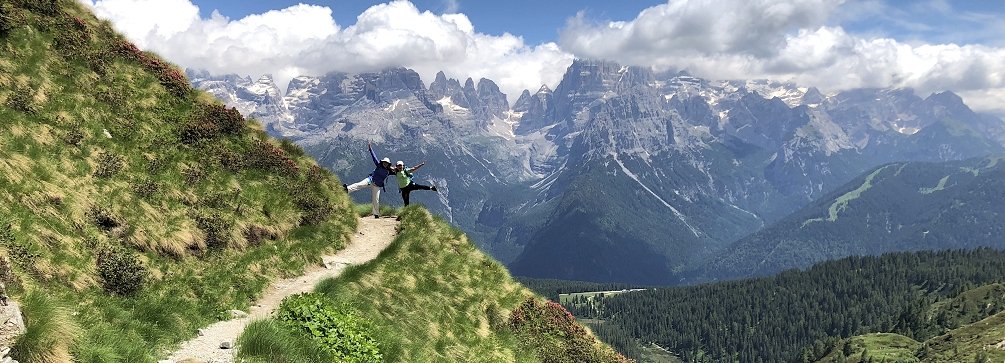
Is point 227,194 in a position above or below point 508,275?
above

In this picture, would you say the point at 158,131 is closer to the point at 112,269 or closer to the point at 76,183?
the point at 76,183

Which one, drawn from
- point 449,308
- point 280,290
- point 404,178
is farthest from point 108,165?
point 404,178

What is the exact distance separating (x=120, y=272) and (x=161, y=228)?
3747 millimetres

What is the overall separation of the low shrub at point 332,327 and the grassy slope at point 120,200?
8.16 ft

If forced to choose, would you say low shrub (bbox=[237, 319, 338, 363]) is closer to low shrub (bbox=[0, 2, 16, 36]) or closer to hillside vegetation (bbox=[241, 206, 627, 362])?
hillside vegetation (bbox=[241, 206, 627, 362])

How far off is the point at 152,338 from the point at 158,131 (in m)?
14.7

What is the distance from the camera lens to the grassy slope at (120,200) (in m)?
11.8

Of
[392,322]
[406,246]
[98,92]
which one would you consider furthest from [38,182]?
[406,246]

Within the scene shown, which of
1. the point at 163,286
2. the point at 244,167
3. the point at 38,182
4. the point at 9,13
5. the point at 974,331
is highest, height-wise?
the point at 9,13

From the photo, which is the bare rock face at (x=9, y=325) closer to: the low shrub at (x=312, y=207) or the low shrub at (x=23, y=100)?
the low shrub at (x=23, y=100)

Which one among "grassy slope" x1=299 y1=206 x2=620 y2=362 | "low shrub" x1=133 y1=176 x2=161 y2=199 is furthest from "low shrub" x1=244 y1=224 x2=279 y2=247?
"grassy slope" x1=299 y1=206 x2=620 y2=362

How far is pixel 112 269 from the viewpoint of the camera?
13.8m

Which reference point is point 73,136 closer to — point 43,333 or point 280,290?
point 280,290

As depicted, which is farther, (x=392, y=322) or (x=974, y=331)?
(x=974, y=331)
